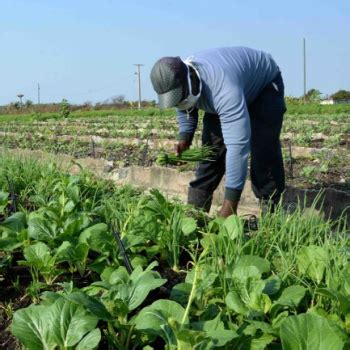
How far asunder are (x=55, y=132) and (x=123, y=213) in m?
10.6

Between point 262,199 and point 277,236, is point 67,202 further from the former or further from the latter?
point 262,199

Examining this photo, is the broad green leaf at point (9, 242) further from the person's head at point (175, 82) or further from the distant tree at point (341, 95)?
the distant tree at point (341, 95)

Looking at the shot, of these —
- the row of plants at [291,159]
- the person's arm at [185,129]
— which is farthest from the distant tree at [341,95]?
the person's arm at [185,129]

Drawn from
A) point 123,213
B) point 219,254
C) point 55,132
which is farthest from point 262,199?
point 55,132

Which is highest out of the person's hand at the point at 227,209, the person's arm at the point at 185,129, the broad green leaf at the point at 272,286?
the person's arm at the point at 185,129

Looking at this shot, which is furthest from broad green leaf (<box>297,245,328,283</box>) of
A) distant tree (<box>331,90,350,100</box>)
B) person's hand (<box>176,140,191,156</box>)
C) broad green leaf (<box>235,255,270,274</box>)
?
distant tree (<box>331,90,350,100</box>)

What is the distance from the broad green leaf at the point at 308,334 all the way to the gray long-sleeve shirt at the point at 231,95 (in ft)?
5.00

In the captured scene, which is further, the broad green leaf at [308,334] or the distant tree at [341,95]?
the distant tree at [341,95]

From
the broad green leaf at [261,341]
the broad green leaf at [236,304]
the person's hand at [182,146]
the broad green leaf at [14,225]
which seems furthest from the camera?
the person's hand at [182,146]

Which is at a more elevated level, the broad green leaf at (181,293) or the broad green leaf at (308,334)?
the broad green leaf at (308,334)

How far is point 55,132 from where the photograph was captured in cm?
1284

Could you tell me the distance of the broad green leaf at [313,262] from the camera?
1853mm

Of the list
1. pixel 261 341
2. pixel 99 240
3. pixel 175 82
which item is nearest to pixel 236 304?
pixel 261 341

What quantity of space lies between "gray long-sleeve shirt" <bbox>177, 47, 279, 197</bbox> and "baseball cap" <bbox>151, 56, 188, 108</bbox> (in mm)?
133
